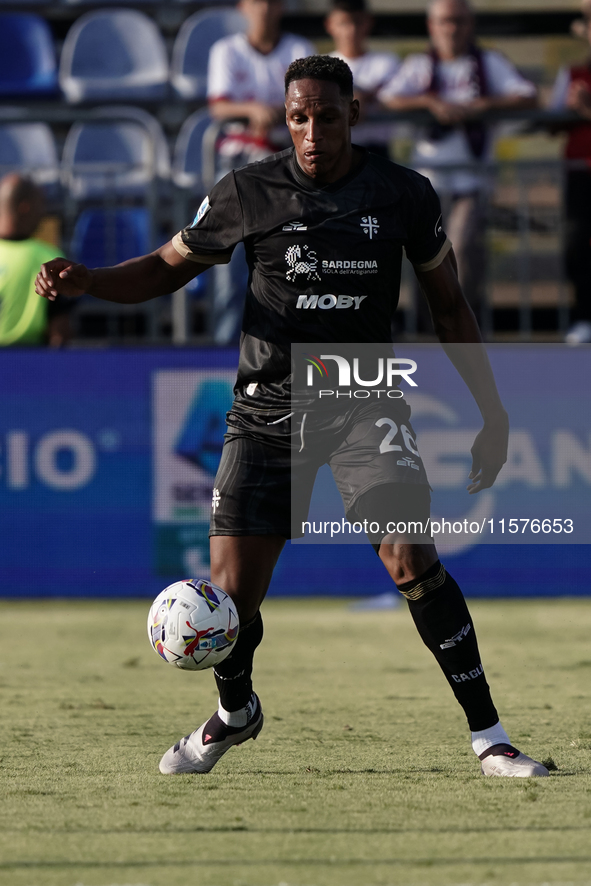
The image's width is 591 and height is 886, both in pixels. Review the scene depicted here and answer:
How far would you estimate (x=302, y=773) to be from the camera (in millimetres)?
4402

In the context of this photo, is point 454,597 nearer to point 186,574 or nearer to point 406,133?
point 186,574

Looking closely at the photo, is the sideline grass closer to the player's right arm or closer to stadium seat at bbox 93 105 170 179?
the player's right arm

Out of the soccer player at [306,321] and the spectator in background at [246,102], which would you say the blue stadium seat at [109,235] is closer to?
the spectator in background at [246,102]

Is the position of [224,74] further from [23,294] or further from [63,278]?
[63,278]

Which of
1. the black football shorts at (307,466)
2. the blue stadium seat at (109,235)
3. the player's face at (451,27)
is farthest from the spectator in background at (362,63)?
the black football shorts at (307,466)

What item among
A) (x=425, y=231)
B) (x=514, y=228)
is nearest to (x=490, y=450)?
(x=425, y=231)

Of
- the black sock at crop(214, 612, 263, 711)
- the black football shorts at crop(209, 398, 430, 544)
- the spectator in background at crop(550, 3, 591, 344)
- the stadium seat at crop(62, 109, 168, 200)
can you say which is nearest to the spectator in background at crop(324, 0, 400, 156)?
the spectator in background at crop(550, 3, 591, 344)

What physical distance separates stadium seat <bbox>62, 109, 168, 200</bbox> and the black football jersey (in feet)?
18.5

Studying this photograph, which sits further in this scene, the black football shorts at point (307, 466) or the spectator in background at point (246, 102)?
the spectator in background at point (246, 102)

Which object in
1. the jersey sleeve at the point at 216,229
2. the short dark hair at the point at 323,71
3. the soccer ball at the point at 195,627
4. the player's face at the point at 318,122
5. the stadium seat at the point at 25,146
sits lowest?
the soccer ball at the point at 195,627

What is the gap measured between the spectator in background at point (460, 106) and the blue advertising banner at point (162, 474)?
1074mm

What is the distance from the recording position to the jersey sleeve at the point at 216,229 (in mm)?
4527

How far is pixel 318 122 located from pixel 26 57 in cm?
1020

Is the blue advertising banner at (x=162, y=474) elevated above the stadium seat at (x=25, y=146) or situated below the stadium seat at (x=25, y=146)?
below
